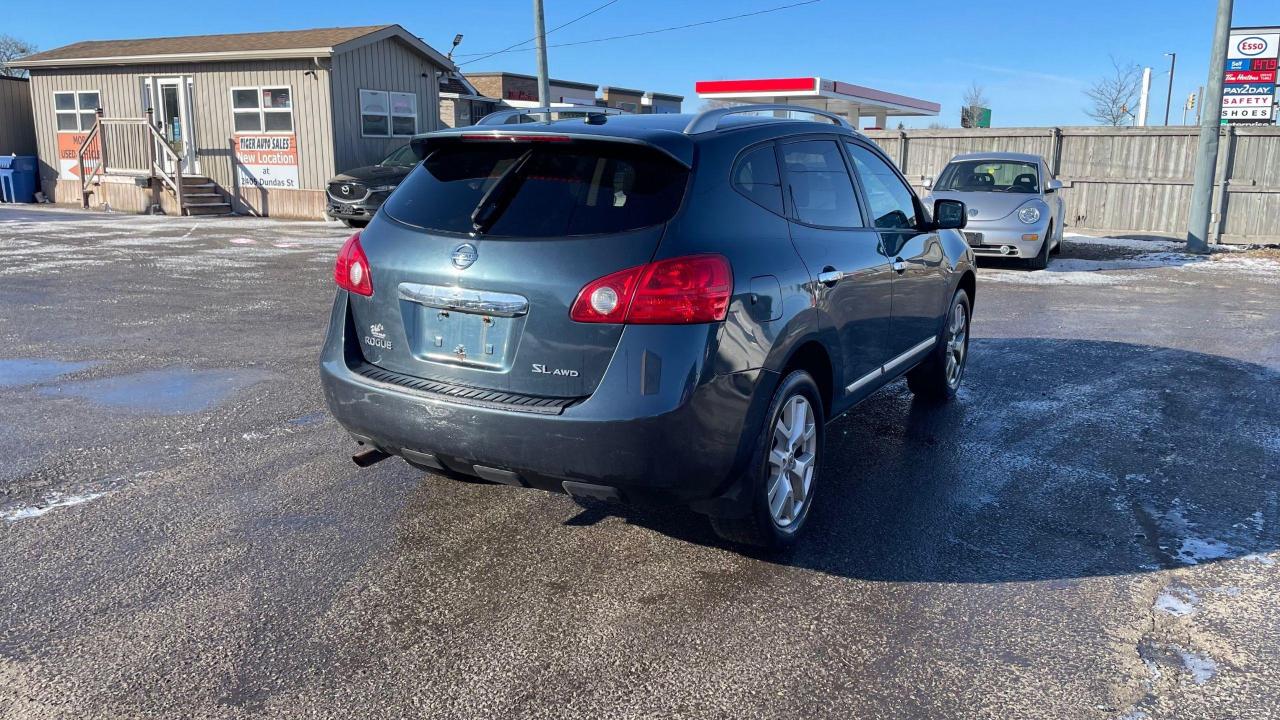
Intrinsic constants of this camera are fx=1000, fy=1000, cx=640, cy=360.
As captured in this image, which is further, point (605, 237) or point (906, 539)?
point (906, 539)

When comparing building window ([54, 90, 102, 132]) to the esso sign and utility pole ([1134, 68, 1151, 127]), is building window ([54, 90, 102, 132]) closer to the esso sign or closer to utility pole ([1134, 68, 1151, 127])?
the esso sign

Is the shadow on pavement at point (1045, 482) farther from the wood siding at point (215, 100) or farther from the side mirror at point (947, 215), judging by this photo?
the wood siding at point (215, 100)

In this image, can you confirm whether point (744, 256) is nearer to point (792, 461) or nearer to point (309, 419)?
point (792, 461)

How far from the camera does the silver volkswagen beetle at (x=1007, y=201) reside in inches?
531

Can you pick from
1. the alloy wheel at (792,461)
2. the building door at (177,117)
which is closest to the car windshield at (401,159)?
the building door at (177,117)

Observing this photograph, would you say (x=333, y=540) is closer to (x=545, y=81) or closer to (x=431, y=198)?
(x=431, y=198)

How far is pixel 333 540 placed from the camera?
402 cm

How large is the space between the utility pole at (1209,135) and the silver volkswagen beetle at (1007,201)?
2.90m

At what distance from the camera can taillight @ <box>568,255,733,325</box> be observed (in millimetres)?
3328

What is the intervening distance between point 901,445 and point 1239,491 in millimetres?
1589

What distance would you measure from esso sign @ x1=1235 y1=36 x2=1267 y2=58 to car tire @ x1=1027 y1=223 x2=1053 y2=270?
13.6 meters

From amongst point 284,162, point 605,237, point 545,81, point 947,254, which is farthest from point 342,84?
point 605,237

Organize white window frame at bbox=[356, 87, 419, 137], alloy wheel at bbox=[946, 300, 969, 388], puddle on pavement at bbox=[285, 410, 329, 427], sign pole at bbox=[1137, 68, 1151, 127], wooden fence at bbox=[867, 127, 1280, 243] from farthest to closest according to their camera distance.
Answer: sign pole at bbox=[1137, 68, 1151, 127], white window frame at bbox=[356, 87, 419, 137], wooden fence at bbox=[867, 127, 1280, 243], alloy wheel at bbox=[946, 300, 969, 388], puddle on pavement at bbox=[285, 410, 329, 427]

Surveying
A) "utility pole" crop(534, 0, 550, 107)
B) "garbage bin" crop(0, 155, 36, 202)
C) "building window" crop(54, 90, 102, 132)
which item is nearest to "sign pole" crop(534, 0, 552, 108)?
"utility pole" crop(534, 0, 550, 107)
